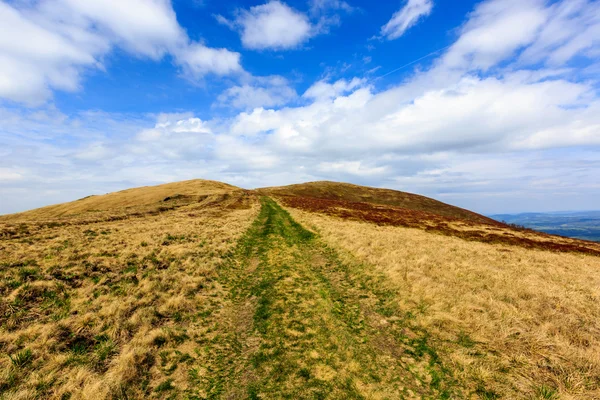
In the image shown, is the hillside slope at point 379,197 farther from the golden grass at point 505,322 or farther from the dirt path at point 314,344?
the dirt path at point 314,344

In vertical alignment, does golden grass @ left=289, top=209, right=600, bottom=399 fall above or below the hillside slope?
below

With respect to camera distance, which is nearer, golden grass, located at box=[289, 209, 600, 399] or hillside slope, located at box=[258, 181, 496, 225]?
golden grass, located at box=[289, 209, 600, 399]

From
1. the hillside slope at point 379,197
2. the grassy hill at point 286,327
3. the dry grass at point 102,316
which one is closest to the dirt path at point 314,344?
the grassy hill at point 286,327

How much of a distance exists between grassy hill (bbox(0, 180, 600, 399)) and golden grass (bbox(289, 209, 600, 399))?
2.2 inches

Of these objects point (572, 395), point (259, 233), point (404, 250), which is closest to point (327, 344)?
point (572, 395)

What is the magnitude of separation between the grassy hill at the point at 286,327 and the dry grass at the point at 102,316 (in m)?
0.05

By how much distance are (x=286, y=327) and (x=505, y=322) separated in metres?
7.72

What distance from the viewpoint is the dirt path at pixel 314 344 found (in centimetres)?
649

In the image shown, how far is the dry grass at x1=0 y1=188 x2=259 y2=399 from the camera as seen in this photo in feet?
21.5

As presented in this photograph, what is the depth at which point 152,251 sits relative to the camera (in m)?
17.7

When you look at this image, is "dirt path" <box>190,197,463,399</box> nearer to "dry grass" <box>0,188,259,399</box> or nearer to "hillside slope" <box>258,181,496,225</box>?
"dry grass" <box>0,188,259,399</box>

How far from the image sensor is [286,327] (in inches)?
361

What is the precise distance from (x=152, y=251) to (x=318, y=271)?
11545mm

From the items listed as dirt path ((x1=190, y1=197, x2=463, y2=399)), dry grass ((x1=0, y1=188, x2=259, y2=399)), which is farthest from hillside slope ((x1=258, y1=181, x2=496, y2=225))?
dirt path ((x1=190, y1=197, x2=463, y2=399))
